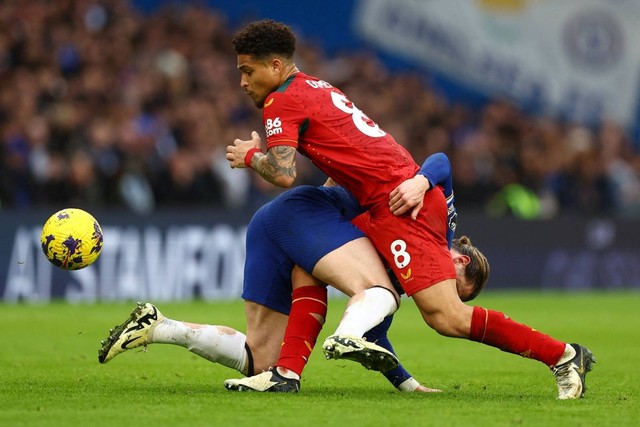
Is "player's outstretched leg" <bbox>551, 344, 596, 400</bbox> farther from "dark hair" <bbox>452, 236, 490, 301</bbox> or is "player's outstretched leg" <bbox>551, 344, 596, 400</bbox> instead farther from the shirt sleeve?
the shirt sleeve

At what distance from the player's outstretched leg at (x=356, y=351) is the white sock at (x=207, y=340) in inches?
46.6

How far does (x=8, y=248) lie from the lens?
15.5 metres

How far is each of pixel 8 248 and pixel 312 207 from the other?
905cm

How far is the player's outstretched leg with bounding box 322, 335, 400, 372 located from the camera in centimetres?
635

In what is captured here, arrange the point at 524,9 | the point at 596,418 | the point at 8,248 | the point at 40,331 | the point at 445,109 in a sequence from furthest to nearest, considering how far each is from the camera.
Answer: the point at 524,9, the point at 445,109, the point at 8,248, the point at 40,331, the point at 596,418

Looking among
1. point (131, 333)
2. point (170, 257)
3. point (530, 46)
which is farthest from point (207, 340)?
point (530, 46)

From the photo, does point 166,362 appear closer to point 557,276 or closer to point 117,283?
point 117,283

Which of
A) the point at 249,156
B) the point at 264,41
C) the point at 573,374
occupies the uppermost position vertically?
the point at 264,41

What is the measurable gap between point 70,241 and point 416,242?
2094mm

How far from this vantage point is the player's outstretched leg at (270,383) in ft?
23.2

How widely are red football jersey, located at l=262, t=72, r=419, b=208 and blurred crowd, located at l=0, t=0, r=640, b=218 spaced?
30.5 feet

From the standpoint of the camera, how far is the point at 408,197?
693 cm

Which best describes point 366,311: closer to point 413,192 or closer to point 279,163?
point 413,192

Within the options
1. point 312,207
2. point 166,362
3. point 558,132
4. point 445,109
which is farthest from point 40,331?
point 558,132
